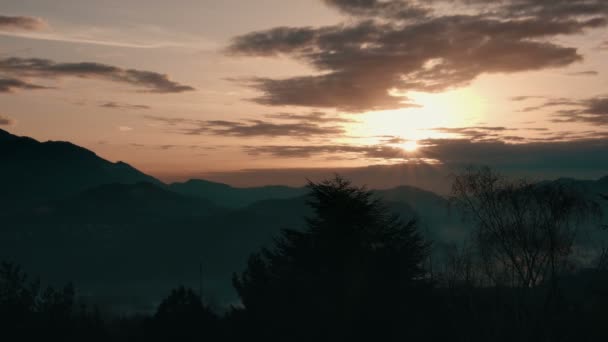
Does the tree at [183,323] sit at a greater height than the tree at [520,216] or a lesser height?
lesser

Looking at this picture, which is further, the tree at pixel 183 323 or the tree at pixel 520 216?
the tree at pixel 520 216

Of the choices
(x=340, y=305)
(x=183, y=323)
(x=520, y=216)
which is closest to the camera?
(x=340, y=305)

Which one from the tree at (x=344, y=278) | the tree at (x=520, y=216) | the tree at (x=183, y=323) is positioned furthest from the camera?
the tree at (x=520, y=216)

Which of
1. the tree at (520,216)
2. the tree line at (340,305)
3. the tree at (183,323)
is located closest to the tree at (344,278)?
the tree line at (340,305)

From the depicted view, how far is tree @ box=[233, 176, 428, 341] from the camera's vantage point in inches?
1336

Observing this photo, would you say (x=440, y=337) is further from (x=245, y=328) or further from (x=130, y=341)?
(x=130, y=341)

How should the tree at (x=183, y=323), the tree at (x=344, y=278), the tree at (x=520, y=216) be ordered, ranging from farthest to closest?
the tree at (x=520, y=216) < the tree at (x=183, y=323) < the tree at (x=344, y=278)

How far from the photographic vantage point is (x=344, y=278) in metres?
34.5

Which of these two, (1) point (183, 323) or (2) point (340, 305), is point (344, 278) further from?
(1) point (183, 323)

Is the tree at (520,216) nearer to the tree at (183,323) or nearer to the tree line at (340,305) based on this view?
the tree line at (340,305)

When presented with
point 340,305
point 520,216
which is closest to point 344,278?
point 340,305

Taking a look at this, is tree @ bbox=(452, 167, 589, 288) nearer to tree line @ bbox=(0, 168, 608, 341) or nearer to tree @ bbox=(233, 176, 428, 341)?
tree line @ bbox=(0, 168, 608, 341)

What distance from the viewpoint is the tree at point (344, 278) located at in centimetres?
3394

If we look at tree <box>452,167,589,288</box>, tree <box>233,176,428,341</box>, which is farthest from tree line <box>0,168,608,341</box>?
tree <box>452,167,589,288</box>
